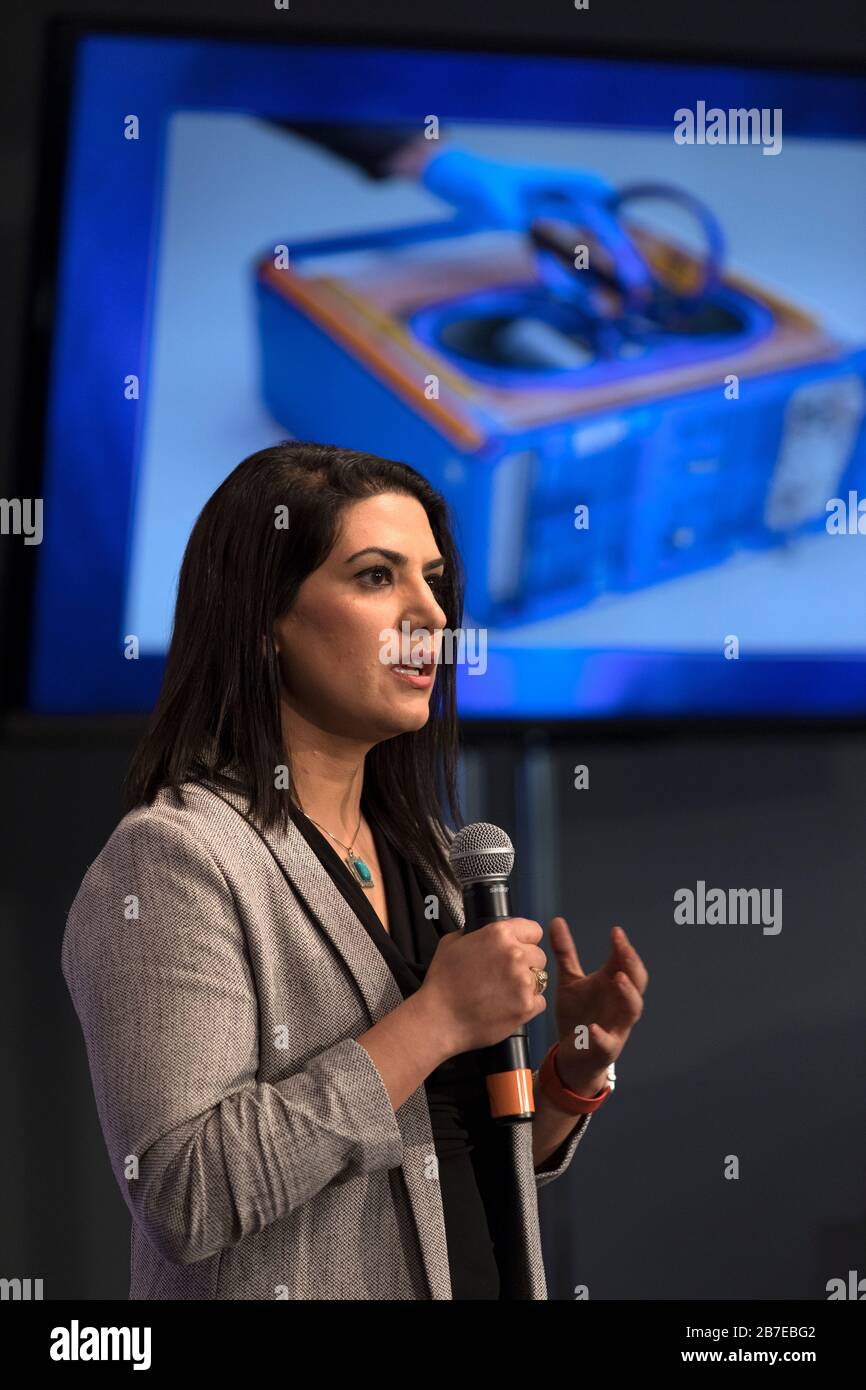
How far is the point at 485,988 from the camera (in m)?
1.26

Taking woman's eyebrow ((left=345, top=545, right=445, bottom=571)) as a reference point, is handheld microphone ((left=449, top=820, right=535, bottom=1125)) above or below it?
below

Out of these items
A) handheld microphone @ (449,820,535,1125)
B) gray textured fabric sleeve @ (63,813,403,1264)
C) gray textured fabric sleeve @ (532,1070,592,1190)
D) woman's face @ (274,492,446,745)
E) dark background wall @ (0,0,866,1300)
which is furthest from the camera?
dark background wall @ (0,0,866,1300)

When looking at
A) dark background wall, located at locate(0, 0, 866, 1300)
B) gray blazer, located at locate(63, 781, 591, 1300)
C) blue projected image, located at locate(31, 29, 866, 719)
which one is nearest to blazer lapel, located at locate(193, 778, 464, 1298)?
gray blazer, located at locate(63, 781, 591, 1300)

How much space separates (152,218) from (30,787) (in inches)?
45.4

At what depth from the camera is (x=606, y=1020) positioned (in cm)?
146

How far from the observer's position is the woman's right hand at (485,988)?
126cm

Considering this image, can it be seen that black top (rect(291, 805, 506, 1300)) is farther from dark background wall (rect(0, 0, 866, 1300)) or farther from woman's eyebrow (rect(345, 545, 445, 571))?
dark background wall (rect(0, 0, 866, 1300))

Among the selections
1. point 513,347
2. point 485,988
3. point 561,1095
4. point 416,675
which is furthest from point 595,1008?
point 513,347

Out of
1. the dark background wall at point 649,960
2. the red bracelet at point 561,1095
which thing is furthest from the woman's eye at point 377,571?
the dark background wall at point 649,960

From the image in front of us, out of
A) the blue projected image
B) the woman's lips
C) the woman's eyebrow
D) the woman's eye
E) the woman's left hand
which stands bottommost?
the woman's left hand

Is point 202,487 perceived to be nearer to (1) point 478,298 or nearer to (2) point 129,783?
(1) point 478,298

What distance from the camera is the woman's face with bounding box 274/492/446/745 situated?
1434 mm

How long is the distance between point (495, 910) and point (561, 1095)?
28cm

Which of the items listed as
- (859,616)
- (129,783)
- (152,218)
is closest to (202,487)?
(152,218)
